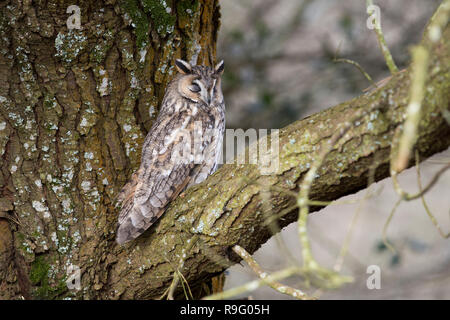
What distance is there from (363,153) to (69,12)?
4.51 ft

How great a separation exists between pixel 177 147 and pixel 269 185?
95 cm

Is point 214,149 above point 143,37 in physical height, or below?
below

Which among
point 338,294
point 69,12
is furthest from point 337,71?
point 69,12

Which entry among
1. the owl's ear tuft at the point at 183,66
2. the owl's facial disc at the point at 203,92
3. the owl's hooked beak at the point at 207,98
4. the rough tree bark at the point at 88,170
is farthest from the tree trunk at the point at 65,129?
the owl's hooked beak at the point at 207,98

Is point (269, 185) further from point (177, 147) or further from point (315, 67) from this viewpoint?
point (315, 67)

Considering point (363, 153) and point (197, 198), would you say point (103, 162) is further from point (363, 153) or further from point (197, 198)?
point (363, 153)

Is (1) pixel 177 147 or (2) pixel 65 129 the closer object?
(2) pixel 65 129

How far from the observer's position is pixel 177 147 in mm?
2619

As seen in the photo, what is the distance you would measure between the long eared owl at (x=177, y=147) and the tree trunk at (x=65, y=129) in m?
0.10

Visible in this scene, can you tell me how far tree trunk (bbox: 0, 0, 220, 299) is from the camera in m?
2.14

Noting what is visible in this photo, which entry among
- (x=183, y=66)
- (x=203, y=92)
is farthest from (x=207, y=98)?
(x=183, y=66)

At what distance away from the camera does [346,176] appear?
5.50 ft

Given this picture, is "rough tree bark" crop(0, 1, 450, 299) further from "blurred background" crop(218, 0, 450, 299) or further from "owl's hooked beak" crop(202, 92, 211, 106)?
"blurred background" crop(218, 0, 450, 299)

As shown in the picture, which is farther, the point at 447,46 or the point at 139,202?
the point at 139,202
